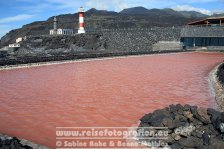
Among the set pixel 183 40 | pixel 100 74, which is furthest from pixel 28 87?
pixel 183 40

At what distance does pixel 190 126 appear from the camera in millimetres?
8195

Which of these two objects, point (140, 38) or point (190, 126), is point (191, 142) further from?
point (140, 38)

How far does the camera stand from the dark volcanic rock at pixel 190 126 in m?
7.48

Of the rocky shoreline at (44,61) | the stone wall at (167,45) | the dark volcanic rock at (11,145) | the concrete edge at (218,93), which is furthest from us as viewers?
the stone wall at (167,45)

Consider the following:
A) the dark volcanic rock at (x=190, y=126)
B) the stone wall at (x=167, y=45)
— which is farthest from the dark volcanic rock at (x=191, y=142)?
the stone wall at (x=167, y=45)

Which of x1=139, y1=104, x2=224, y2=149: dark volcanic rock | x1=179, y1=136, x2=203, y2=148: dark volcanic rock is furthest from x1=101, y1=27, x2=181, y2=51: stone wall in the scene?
x1=179, y1=136, x2=203, y2=148: dark volcanic rock

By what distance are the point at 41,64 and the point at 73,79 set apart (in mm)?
9099

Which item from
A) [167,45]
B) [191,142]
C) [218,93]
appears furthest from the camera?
[167,45]

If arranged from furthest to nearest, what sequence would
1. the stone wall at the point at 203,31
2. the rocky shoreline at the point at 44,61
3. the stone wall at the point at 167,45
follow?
the stone wall at the point at 167,45
the stone wall at the point at 203,31
the rocky shoreline at the point at 44,61

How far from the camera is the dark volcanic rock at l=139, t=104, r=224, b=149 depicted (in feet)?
24.5

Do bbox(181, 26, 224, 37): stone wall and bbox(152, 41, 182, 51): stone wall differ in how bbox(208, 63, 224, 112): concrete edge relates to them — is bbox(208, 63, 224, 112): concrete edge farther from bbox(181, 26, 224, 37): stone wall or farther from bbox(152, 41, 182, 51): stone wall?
bbox(152, 41, 182, 51): stone wall

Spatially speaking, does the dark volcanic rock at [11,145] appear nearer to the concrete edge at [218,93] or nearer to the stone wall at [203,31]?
the concrete edge at [218,93]

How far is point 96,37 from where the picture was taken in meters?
60.8

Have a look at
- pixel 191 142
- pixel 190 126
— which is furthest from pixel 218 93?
pixel 191 142
